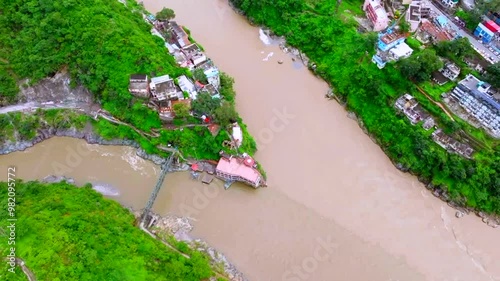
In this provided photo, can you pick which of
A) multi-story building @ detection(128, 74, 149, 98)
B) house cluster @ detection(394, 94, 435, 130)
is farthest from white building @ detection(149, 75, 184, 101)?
house cluster @ detection(394, 94, 435, 130)

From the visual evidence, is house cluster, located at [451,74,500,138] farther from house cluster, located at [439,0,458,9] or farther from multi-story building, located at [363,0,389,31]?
multi-story building, located at [363,0,389,31]

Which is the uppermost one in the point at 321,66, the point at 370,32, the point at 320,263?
the point at 370,32

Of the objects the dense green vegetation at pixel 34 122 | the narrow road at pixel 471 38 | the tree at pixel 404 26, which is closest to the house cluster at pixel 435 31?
the narrow road at pixel 471 38

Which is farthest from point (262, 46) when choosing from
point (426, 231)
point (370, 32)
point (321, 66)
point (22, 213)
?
point (22, 213)

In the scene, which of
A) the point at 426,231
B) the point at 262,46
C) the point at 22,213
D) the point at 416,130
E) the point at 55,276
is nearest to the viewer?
the point at 55,276

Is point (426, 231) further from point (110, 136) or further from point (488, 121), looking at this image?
point (110, 136)

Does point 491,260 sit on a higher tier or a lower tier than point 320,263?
higher
